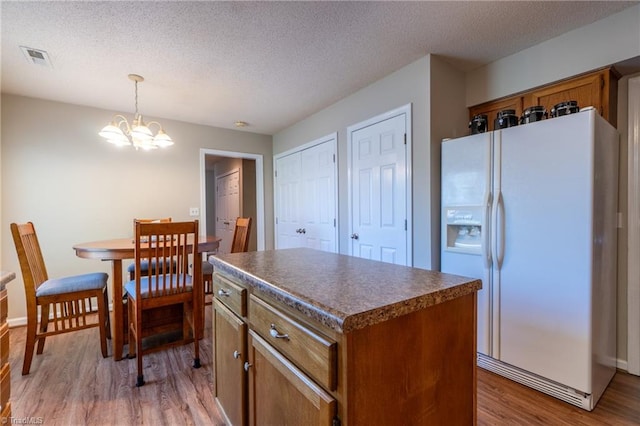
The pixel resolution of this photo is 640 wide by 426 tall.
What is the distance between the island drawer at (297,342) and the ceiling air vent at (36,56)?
262 cm

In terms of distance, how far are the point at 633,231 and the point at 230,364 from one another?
275 cm

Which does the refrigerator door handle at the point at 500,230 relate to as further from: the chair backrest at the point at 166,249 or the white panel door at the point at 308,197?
the chair backrest at the point at 166,249

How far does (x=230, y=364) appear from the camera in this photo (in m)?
1.35

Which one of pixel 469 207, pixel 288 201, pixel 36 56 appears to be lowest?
pixel 469 207

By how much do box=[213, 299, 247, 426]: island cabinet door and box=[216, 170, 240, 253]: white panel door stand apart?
12.9 ft

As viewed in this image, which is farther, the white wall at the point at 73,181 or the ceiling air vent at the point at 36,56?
the white wall at the point at 73,181

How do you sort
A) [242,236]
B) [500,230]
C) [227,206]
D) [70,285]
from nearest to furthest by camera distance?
[500,230] < [70,285] < [242,236] < [227,206]

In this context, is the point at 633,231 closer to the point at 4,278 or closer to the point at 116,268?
the point at 4,278

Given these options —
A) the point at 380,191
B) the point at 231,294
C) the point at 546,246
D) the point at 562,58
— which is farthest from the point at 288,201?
the point at 562,58

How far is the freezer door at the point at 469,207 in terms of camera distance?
2041mm

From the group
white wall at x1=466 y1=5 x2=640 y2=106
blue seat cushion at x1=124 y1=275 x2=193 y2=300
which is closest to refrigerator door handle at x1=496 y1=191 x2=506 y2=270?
white wall at x1=466 y1=5 x2=640 y2=106

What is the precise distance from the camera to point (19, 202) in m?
2.99

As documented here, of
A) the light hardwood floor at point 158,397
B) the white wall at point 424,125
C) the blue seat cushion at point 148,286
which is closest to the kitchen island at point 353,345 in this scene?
the light hardwood floor at point 158,397

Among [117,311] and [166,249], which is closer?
[166,249]
